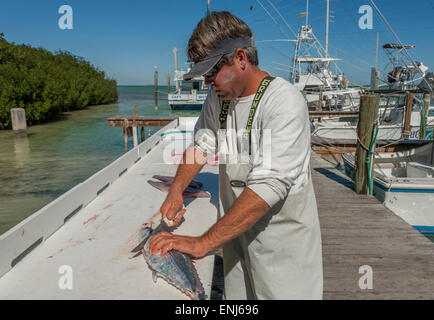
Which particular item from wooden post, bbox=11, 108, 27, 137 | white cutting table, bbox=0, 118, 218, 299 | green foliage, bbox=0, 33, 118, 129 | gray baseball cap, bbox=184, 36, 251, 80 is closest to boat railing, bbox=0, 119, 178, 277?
white cutting table, bbox=0, 118, 218, 299

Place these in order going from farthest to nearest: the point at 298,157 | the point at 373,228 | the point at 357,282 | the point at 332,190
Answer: the point at 332,190, the point at 373,228, the point at 357,282, the point at 298,157

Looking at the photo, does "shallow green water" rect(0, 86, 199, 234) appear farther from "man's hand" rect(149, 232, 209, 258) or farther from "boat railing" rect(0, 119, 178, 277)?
"man's hand" rect(149, 232, 209, 258)

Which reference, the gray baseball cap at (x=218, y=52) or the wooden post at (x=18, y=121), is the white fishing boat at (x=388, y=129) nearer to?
the gray baseball cap at (x=218, y=52)

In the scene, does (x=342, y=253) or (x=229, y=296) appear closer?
(x=229, y=296)

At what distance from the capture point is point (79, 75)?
2008 inches

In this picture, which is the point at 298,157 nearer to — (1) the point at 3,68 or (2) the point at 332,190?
(2) the point at 332,190

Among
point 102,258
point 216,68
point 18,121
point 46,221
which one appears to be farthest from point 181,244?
point 18,121

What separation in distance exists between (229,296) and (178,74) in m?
45.8

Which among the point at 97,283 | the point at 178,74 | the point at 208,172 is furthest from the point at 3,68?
the point at 97,283

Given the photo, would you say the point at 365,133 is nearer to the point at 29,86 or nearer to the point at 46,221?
the point at 46,221

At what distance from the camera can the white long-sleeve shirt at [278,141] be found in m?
1.46

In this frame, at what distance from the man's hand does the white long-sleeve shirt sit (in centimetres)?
42

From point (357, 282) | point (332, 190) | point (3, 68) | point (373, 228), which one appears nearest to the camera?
point (357, 282)

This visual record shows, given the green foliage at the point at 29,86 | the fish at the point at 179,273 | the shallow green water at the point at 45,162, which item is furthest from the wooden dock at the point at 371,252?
the green foliage at the point at 29,86
